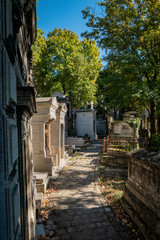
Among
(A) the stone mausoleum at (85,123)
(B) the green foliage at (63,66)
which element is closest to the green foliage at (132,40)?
(B) the green foliage at (63,66)

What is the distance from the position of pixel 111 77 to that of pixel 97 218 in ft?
26.0

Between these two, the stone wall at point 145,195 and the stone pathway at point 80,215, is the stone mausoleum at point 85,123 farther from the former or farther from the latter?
the stone wall at point 145,195

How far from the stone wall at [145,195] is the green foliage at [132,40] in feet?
16.1

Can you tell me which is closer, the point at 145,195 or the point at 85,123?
the point at 145,195

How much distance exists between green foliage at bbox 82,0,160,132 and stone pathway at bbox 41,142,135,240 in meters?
5.45

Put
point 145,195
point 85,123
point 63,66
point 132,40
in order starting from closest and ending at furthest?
point 145,195, point 132,40, point 63,66, point 85,123

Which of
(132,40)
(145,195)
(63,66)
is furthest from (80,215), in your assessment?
(63,66)

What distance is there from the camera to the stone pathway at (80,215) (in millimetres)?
3646

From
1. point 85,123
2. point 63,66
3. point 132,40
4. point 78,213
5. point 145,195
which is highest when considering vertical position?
point 63,66

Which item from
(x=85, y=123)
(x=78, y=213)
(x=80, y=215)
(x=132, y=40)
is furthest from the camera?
(x=85, y=123)

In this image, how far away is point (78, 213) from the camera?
4.51 metres

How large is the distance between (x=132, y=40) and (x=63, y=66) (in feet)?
42.4

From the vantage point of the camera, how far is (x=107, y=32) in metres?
9.25

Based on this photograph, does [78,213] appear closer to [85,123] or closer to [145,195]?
[145,195]
